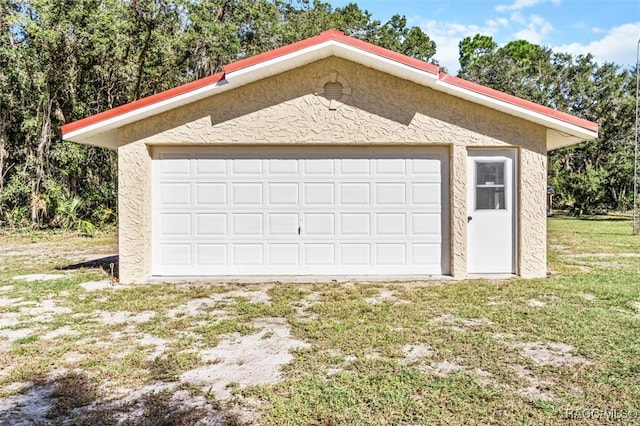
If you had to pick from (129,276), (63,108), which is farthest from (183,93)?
(63,108)

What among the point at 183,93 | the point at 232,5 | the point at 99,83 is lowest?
the point at 183,93

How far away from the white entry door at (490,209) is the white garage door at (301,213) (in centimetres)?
61

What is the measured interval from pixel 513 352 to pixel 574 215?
26.6 metres

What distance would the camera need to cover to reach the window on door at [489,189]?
9047mm

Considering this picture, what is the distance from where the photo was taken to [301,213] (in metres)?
9.24

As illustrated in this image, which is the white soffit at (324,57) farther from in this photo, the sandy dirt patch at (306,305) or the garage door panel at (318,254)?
the sandy dirt patch at (306,305)

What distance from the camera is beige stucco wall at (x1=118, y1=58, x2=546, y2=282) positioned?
8805mm

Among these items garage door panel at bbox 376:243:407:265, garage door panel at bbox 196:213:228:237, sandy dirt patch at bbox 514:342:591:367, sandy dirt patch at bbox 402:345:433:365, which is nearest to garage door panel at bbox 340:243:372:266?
garage door panel at bbox 376:243:407:265

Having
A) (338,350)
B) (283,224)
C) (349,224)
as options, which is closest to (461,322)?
(338,350)

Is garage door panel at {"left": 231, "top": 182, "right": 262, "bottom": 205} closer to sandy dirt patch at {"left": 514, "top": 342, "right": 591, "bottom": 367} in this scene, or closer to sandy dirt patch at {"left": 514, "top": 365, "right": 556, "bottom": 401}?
sandy dirt patch at {"left": 514, "top": 342, "right": 591, "bottom": 367}

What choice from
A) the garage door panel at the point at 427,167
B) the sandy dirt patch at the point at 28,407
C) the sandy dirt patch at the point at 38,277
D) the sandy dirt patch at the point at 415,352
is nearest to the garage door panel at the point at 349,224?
the garage door panel at the point at 427,167

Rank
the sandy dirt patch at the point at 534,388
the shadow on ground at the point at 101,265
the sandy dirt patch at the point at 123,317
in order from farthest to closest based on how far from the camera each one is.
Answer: the shadow on ground at the point at 101,265
the sandy dirt patch at the point at 123,317
the sandy dirt patch at the point at 534,388

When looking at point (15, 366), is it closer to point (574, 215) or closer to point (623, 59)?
point (574, 215)

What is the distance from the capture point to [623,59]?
112 feet
